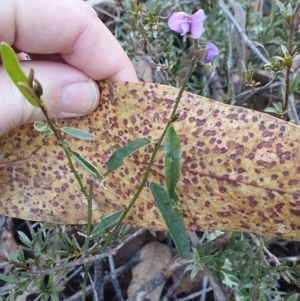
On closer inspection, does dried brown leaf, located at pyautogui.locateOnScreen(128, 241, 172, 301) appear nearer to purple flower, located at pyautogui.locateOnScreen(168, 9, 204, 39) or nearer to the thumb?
the thumb

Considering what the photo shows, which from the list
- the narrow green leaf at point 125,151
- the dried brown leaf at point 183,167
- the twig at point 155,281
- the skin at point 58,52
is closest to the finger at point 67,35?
the skin at point 58,52

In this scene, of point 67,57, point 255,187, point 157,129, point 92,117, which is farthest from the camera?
point 67,57

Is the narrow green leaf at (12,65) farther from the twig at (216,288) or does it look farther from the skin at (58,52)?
the twig at (216,288)

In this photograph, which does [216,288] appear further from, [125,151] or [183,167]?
[125,151]

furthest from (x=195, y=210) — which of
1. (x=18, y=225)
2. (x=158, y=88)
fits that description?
(x=18, y=225)

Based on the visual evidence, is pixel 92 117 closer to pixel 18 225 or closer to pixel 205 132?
pixel 205 132

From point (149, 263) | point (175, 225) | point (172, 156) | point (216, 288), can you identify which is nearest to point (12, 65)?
point (172, 156)

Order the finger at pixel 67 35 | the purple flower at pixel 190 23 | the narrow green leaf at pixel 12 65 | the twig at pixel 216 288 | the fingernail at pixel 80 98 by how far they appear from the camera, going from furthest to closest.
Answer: the twig at pixel 216 288 → the finger at pixel 67 35 → the fingernail at pixel 80 98 → the purple flower at pixel 190 23 → the narrow green leaf at pixel 12 65
